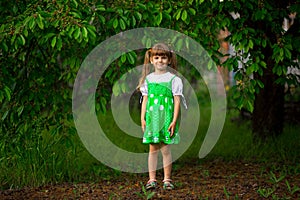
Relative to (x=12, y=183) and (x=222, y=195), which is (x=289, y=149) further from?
(x=12, y=183)

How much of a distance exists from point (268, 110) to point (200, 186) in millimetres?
2080

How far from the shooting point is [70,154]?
17.0 feet

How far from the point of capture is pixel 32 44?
5.02 meters

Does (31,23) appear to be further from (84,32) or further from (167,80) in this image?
(167,80)

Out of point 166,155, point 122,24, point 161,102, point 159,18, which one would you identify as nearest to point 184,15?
point 159,18

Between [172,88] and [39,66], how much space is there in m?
1.53

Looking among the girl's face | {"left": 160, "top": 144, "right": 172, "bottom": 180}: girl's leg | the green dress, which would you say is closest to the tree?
the girl's face

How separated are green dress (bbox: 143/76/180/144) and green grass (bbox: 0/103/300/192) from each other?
93cm

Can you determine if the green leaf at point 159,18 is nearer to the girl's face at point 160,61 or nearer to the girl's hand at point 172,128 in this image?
the girl's face at point 160,61

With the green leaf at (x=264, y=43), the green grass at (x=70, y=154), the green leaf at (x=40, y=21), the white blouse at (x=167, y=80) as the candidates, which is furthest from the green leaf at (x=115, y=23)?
the green leaf at (x=264, y=43)

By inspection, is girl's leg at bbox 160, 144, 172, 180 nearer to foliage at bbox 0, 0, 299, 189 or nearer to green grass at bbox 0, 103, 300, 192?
foliage at bbox 0, 0, 299, 189

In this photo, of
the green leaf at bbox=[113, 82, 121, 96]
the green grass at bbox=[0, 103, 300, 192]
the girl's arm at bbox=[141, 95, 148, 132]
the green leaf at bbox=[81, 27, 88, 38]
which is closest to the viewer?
the green leaf at bbox=[81, 27, 88, 38]

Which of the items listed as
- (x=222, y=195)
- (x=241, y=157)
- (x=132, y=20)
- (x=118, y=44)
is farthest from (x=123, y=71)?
(x=241, y=157)

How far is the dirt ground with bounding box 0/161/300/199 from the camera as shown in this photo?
4219mm
